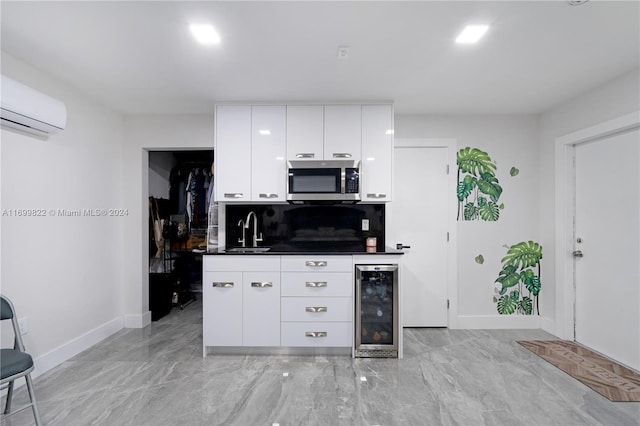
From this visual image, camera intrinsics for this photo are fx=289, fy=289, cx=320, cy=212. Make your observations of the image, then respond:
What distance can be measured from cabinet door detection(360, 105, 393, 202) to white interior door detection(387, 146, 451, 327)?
0.49 meters

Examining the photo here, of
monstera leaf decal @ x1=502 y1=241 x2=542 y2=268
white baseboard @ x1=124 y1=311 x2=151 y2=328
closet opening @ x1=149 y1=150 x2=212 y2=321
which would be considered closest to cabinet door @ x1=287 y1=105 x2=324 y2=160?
closet opening @ x1=149 y1=150 x2=212 y2=321

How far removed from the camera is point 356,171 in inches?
115

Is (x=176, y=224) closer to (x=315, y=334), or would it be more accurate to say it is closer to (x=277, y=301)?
(x=277, y=301)

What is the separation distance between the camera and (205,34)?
1.93 metres

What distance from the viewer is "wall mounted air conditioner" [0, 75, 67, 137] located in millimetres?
1956

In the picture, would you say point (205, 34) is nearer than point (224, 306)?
Yes

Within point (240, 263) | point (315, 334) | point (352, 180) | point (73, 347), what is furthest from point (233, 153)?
point (73, 347)

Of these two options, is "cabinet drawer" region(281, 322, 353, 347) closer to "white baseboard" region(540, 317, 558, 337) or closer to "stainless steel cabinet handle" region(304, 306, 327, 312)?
"stainless steel cabinet handle" region(304, 306, 327, 312)

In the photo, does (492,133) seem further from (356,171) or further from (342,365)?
(342,365)

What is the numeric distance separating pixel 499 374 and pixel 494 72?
2.53 meters

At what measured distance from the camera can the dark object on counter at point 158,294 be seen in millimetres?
3721

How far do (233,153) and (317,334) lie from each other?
6.58ft

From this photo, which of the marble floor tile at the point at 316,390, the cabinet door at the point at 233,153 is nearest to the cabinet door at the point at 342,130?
the cabinet door at the point at 233,153

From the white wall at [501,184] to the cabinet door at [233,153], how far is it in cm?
179
